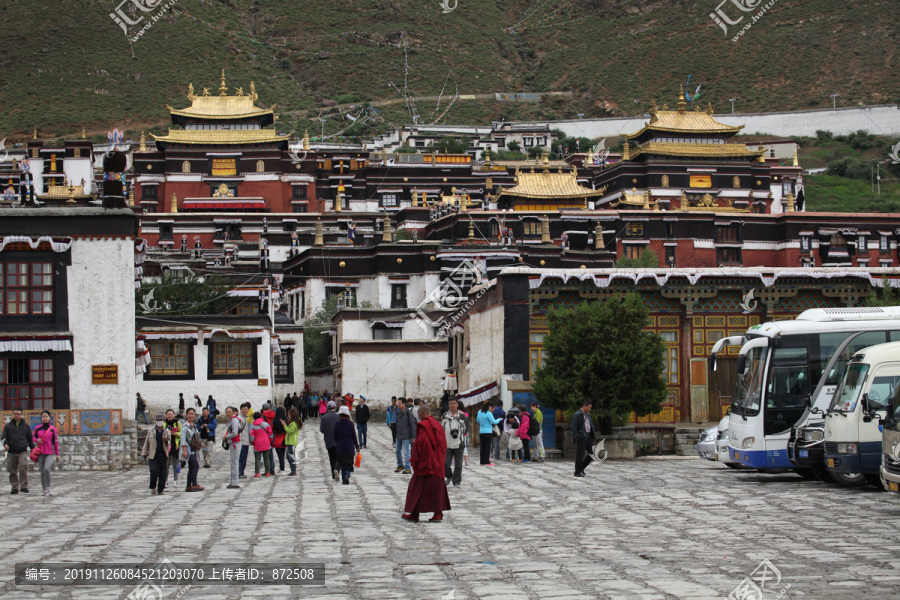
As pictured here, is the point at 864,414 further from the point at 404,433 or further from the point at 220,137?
the point at 220,137

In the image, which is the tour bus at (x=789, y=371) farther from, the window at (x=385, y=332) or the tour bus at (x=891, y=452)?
the window at (x=385, y=332)

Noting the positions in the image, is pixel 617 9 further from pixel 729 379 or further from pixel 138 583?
Result: pixel 138 583

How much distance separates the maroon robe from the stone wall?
472 inches

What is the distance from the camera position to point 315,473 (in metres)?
23.0

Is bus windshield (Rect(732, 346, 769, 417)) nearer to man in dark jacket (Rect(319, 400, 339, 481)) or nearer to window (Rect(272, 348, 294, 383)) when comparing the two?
man in dark jacket (Rect(319, 400, 339, 481))

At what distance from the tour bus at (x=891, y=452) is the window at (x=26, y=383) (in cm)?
1792

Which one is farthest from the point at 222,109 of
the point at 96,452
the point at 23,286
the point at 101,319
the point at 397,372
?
the point at 96,452

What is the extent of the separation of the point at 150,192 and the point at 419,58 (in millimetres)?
73011

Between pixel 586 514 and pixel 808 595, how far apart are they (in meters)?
5.78

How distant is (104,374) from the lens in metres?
25.4

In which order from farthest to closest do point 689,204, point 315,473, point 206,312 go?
1. point 689,204
2. point 206,312
3. point 315,473

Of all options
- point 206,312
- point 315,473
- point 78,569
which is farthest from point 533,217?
point 78,569

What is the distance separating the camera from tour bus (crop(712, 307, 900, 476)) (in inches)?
784

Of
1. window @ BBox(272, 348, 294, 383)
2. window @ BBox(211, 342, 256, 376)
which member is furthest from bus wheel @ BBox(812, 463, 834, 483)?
window @ BBox(272, 348, 294, 383)
